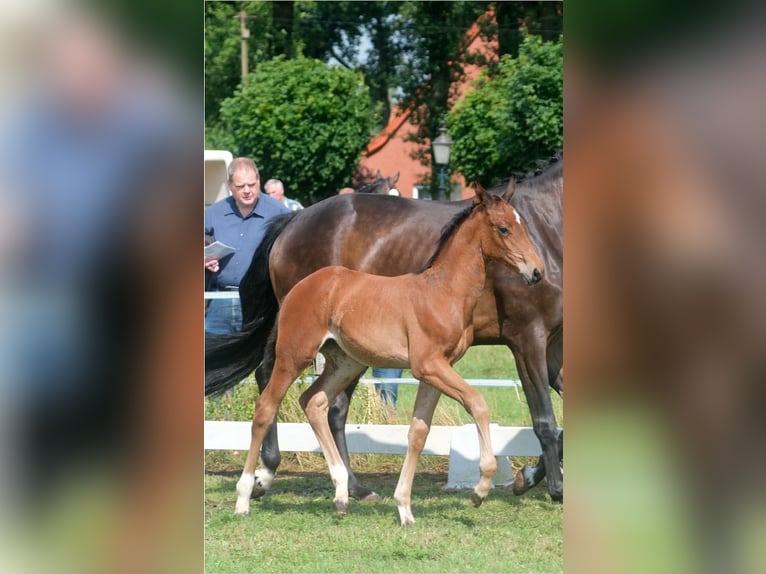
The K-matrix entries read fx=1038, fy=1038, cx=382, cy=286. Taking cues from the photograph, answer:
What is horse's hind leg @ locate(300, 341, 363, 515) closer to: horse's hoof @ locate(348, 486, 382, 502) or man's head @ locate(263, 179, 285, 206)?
horse's hoof @ locate(348, 486, 382, 502)

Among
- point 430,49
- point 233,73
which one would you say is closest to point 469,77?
point 430,49

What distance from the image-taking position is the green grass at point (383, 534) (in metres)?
4.27

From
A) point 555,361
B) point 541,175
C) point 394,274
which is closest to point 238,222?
point 394,274

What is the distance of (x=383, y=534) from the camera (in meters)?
4.95

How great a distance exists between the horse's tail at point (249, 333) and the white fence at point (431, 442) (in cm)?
43

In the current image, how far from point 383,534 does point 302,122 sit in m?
17.3

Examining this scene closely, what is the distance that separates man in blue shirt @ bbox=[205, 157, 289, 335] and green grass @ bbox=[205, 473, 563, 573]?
1555mm

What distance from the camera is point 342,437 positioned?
6.45 meters

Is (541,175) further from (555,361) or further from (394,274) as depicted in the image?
(555,361)

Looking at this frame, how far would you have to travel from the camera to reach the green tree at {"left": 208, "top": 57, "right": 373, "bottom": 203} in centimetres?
2138

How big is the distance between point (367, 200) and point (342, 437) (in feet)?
4.91
